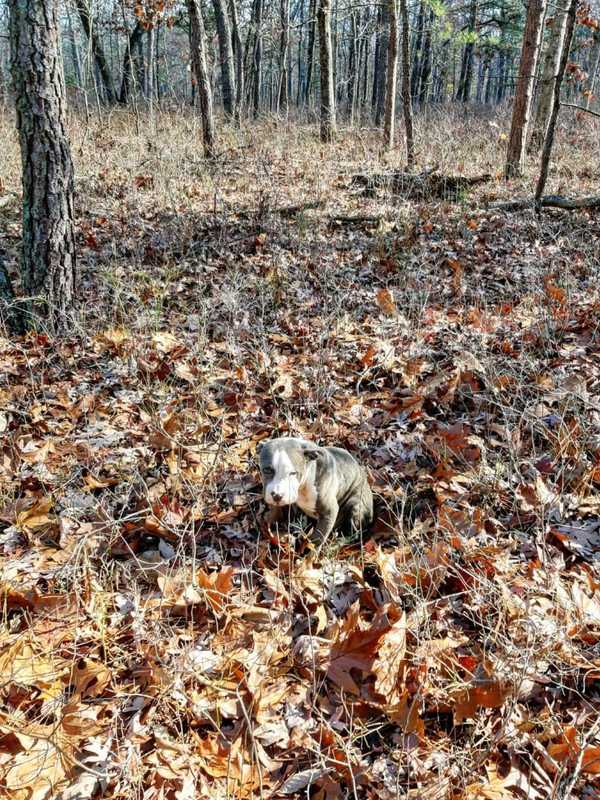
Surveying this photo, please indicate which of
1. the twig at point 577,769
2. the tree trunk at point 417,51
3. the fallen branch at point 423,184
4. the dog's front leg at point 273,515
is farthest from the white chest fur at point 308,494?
the tree trunk at point 417,51

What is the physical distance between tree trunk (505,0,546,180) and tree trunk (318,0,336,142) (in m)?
4.48

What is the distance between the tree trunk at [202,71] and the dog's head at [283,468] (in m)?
9.94

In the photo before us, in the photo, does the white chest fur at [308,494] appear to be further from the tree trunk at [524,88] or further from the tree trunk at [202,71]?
the tree trunk at [202,71]

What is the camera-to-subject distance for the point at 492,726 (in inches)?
87.4

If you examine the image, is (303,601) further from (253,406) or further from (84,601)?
(253,406)

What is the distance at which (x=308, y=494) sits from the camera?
9.75 feet

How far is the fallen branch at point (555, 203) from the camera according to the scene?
7.86m

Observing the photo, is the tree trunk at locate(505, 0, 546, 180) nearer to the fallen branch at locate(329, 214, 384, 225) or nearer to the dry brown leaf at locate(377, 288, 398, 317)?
the fallen branch at locate(329, 214, 384, 225)

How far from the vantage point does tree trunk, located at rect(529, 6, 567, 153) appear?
10.5 metres

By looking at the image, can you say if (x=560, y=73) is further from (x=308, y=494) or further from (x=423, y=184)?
(x=308, y=494)

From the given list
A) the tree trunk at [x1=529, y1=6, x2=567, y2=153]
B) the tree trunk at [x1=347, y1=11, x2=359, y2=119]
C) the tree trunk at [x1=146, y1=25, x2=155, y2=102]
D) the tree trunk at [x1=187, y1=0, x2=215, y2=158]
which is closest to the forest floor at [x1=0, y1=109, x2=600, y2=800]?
the tree trunk at [x1=187, y1=0, x2=215, y2=158]

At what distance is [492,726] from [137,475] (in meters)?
2.40

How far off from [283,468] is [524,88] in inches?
399

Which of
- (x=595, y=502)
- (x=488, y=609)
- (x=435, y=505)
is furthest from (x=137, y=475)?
(x=595, y=502)
